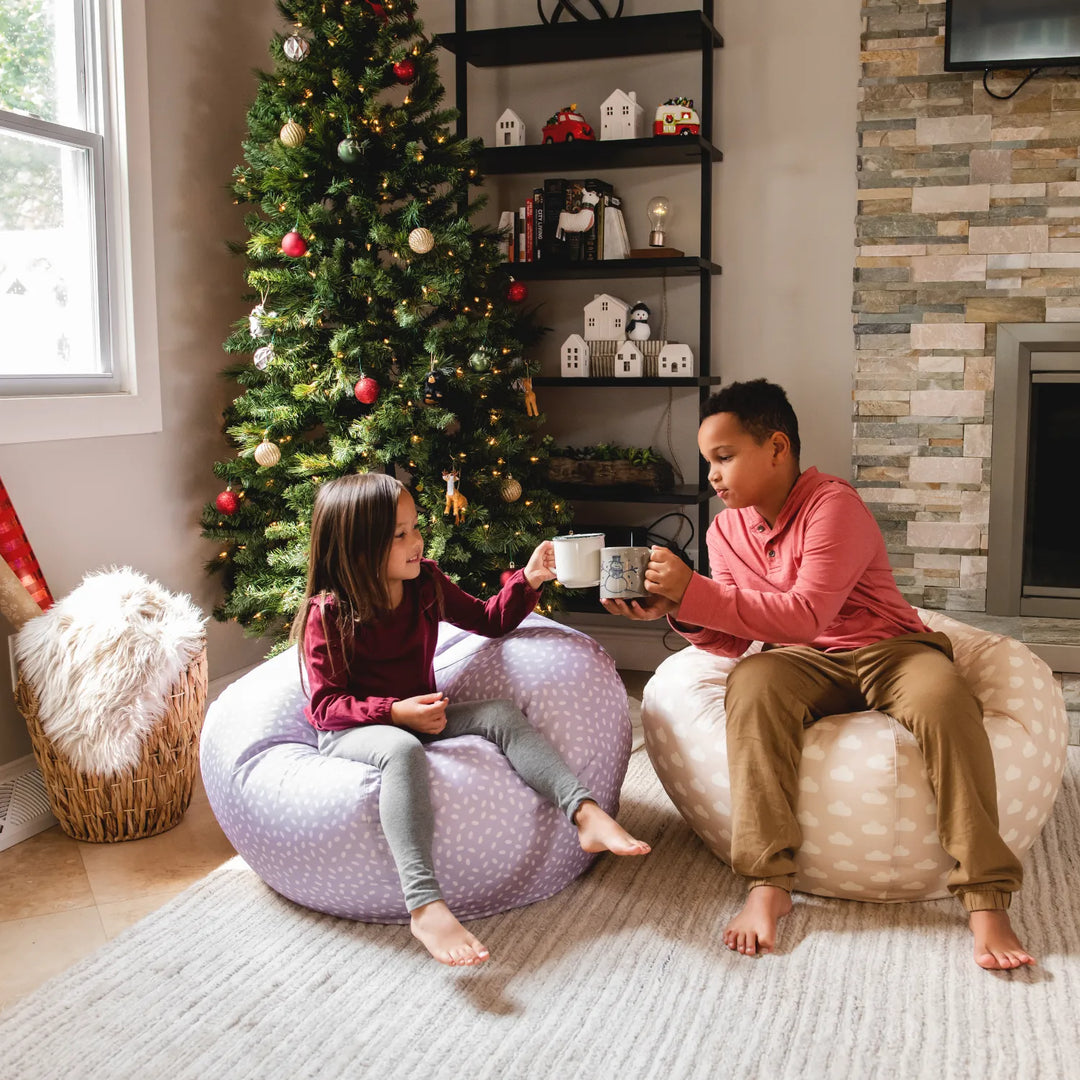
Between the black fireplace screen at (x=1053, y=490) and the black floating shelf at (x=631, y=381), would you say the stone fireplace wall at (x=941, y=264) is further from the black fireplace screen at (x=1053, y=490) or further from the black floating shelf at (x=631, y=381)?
the black floating shelf at (x=631, y=381)

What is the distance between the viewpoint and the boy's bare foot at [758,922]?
1882 millimetres

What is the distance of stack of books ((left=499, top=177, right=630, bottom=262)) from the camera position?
3.49m

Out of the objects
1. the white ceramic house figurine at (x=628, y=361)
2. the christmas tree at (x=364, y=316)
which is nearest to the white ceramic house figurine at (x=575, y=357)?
the white ceramic house figurine at (x=628, y=361)

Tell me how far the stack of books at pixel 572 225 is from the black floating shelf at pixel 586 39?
41 centimetres

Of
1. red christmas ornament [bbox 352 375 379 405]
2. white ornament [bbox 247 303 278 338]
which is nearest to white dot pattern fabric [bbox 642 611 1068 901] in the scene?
red christmas ornament [bbox 352 375 379 405]

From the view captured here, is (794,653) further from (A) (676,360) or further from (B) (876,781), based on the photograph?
(A) (676,360)

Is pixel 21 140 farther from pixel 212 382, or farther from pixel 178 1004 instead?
pixel 178 1004

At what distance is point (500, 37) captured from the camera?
11.3 feet

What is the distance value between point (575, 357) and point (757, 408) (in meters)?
1.45

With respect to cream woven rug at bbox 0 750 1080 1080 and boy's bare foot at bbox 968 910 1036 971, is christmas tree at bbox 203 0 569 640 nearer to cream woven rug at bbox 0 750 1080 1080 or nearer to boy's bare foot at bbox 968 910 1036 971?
cream woven rug at bbox 0 750 1080 1080

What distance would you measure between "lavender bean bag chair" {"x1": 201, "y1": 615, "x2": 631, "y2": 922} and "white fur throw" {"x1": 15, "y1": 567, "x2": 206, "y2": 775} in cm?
18

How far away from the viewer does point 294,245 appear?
9.44 feet

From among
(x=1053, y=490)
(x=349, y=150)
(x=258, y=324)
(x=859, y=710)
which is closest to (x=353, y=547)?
(x=859, y=710)

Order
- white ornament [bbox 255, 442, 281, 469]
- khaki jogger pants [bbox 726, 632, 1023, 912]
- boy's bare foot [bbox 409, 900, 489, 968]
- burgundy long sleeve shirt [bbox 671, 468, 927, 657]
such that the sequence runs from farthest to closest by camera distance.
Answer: white ornament [bbox 255, 442, 281, 469]
burgundy long sleeve shirt [bbox 671, 468, 927, 657]
khaki jogger pants [bbox 726, 632, 1023, 912]
boy's bare foot [bbox 409, 900, 489, 968]
